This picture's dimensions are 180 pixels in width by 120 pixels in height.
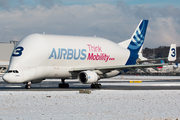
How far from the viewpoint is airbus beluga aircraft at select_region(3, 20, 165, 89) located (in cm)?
2883

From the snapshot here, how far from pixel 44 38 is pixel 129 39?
1320 cm

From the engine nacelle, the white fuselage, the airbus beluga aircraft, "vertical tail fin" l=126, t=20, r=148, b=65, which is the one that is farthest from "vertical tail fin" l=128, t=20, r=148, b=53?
the engine nacelle

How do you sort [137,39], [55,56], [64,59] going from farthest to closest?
[137,39], [64,59], [55,56]

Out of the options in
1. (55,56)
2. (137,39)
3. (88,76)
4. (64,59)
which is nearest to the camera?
(88,76)

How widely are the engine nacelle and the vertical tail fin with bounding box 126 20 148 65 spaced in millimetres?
9296

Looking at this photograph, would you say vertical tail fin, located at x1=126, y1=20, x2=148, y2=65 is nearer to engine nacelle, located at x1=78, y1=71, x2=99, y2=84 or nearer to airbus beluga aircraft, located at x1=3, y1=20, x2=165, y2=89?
airbus beluga aircraft, located at x1=3, y1=20, x2=165, y2=89

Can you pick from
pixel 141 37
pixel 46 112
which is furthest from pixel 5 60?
pixel 46 112

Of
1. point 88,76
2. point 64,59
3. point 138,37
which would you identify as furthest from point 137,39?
point 64,59

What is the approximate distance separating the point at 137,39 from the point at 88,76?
1273 centimetres

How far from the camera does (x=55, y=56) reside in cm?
3061

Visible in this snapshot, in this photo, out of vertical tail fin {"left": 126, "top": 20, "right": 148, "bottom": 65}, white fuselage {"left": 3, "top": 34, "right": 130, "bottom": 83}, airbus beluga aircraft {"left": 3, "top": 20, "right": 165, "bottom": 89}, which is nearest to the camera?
white fuselage {"left": 3, "top": 34, "right": 130, "bottom": 83}

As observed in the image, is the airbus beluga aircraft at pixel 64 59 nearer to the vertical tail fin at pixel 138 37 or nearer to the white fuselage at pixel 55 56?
the white fuselage at pixel 55 56

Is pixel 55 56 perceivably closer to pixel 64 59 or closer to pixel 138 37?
pixel 64 59

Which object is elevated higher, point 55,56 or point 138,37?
point 138,37
